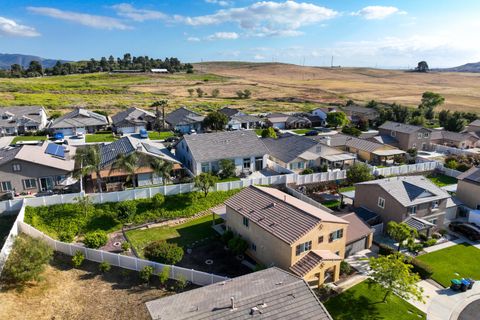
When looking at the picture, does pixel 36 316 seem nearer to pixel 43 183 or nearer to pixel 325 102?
pixel 43 183

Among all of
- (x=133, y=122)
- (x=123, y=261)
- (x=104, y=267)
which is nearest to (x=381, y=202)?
(x=123, y=261)

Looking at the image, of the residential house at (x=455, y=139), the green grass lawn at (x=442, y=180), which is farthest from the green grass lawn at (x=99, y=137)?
the residential house at (x=455, y=139)

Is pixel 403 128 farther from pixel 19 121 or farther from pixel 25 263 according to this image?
pixel 19 121

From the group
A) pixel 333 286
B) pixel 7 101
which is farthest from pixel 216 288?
pixel 7 101

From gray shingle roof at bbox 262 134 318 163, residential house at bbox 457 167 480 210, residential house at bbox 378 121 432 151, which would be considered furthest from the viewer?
residential house at bbox 378 121 432 151

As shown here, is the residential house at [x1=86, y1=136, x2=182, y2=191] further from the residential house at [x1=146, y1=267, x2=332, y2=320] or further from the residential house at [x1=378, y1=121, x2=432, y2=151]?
the residential house at [x1=378, y1=121, x2=432, y2=151]

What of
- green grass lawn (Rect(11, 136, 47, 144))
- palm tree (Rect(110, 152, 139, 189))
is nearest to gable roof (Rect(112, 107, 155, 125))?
green grass lawn (Rect(11, 136, 47, 144))
